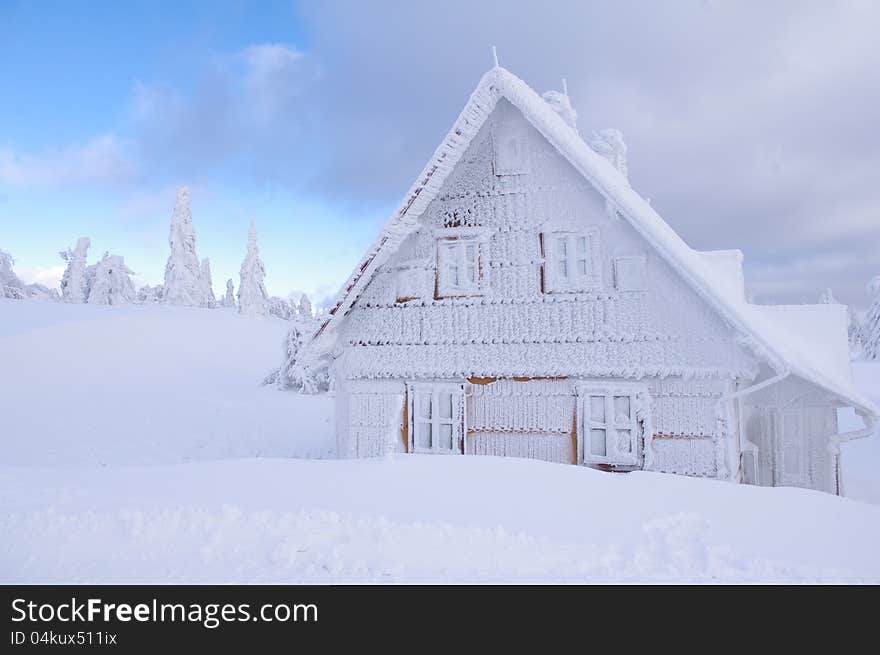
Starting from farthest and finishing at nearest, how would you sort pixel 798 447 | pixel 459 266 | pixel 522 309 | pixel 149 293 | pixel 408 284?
pixel 149 293 → pixel 798 447 → pixel 408 284 → pixel 459 266 → pixel 522 309

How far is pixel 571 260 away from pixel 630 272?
1.17 m

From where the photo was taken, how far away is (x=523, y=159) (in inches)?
436

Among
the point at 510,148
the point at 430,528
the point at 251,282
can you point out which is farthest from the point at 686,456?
the point at 251,282

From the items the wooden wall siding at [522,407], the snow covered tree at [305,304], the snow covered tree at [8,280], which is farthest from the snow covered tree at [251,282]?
the wooden wall siding at [522,407]

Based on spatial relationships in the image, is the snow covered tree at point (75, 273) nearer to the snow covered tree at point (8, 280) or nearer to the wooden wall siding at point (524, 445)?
the snow covered tree at point (8, 280)

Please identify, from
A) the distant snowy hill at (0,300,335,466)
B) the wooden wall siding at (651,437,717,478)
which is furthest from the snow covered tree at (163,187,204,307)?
the wooden wall siding at (651,437,717,478)

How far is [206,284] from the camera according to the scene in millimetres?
60250

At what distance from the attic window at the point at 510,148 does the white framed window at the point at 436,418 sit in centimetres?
468

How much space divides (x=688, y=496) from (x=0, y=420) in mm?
25707

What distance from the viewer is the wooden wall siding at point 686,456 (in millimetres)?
10125

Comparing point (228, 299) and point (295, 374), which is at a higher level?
point (228, 299)

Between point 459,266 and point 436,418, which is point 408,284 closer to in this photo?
point 459,266

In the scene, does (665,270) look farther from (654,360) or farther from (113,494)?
(113,494)
